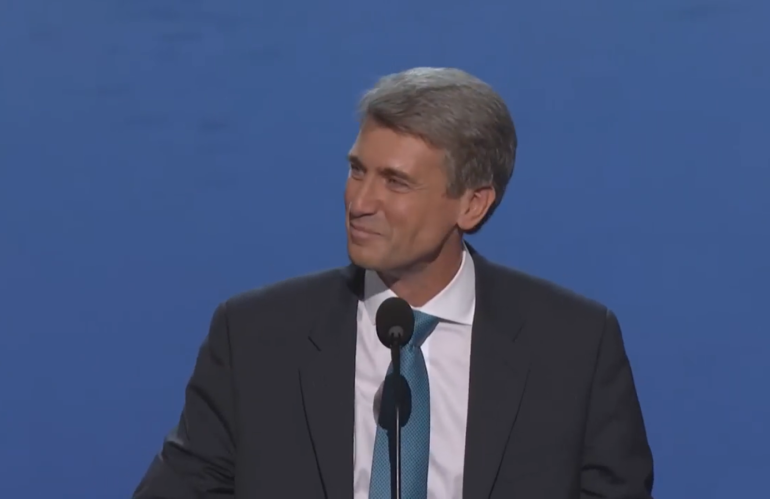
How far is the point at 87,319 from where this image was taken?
83.1 inches

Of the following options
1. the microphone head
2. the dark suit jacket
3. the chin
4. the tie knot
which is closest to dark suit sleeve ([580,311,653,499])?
the dark suit jacket

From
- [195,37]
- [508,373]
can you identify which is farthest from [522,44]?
[508,373]

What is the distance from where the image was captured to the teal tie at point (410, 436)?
4.90 ft

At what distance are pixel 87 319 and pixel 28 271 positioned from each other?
5.0 inches

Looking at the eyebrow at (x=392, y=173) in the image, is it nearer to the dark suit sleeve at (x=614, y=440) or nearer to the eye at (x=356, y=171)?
the eye at (x=356, y=171)

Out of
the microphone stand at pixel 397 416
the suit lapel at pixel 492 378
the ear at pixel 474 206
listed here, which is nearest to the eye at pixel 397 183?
the ear at pixel 474 206

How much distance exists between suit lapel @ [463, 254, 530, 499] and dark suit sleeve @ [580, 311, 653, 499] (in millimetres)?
105

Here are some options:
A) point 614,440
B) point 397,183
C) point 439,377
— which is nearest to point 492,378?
point 439,377

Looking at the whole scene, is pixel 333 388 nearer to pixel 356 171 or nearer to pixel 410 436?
pixel 410 436

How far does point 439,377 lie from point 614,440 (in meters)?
0.24

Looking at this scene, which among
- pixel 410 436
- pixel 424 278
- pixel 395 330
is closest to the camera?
pixel 395 330

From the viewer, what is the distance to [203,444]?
1547 millimetres

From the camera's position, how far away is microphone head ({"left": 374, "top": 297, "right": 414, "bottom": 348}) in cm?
126

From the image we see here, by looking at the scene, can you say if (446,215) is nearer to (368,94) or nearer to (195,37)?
(368,94)
